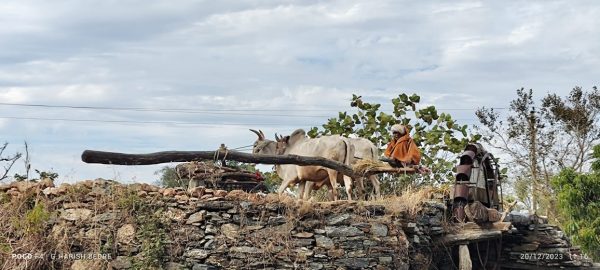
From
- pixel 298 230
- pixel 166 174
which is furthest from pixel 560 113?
pixel 298 230

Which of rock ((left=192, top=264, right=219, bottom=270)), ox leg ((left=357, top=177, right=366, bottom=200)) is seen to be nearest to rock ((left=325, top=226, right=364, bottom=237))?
rock ((left=192, top=264, right=219, bottom=270))

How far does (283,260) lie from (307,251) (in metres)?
0.36

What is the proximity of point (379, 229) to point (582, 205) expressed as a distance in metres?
11.9

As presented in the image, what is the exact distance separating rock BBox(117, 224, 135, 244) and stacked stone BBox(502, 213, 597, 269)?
7507 mm

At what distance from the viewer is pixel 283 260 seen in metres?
10.8

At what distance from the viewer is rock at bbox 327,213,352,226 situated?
435 inches

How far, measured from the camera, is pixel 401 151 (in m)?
14.6

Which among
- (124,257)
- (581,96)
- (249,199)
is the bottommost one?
(124,257)

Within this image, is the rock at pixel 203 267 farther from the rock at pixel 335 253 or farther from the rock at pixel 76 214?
the rock at pixel 76 214

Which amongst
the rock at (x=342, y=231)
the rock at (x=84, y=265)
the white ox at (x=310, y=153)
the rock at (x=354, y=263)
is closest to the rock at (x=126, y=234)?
the rock at (x=84, y=265)

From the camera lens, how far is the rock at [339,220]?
11047 millimetres

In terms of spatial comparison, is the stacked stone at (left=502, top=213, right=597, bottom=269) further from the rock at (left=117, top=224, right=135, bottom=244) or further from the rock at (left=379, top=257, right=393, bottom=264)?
the rock at (left=117, top=224, right=135, bottom=244)

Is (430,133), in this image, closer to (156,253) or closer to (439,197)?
(439,197)

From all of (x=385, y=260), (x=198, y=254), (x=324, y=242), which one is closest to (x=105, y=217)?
(x=198, y=254)
